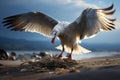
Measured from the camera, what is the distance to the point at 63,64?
7.91m

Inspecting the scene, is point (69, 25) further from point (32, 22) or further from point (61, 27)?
point (32, 22)

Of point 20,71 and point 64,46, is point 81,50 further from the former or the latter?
point 20,71

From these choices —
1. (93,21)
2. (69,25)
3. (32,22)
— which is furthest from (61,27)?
(32,22)

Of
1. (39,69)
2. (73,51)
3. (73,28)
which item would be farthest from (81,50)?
(39,69)

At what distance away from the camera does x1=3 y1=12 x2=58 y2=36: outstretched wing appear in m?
11.4

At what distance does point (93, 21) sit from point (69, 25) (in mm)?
1105

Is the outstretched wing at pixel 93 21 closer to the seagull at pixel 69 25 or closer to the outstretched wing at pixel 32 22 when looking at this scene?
the seagull at pixel 69 25

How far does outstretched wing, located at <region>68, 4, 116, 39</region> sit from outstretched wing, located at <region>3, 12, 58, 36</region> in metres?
1.84

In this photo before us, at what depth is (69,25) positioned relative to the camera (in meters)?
9.98

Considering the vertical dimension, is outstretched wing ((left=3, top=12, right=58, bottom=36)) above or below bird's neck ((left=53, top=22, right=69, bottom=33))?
above

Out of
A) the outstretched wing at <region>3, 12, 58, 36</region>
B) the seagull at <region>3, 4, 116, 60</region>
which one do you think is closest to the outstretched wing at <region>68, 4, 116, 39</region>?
the seagull at <region>3, 4, 116, 60</region>

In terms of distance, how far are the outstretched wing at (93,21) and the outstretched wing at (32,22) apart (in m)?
1.84

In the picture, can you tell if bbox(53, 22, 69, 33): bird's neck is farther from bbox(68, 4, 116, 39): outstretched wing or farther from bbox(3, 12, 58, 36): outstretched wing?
bbox(3, 12, 58, 36): outstretched wing

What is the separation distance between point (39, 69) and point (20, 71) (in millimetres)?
416
